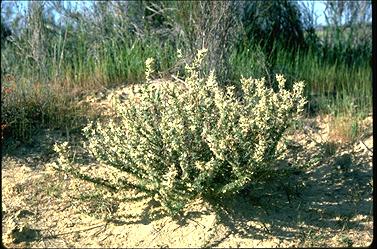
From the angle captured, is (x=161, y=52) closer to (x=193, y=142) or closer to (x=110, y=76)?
(x=110, y=76)

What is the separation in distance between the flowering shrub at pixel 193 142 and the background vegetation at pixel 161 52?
1471mm

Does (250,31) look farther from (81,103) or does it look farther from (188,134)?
(188,134)

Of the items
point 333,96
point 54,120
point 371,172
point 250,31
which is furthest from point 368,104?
point 54,120

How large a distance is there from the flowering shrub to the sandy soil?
0.52 feet

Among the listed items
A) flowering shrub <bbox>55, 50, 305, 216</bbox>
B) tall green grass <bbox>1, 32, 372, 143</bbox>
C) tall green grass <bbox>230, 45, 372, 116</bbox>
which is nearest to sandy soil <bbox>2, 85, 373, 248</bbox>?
flowering shrub <bbox>55, 50, 305, 216</bbox>

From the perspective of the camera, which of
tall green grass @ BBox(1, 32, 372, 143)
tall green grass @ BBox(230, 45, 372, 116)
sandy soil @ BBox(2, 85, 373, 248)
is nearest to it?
sandy soil @ BBox(2, 85, 373, 248)

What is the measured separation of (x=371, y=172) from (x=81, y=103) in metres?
2.80

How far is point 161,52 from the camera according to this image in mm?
6566

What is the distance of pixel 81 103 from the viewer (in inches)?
226

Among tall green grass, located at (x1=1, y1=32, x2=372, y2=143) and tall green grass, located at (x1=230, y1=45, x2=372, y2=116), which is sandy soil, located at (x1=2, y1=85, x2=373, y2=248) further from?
tall green grass, located at (x1=230, y1=45, x2=372, y2=116)

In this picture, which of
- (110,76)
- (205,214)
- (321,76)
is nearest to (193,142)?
(205,214)

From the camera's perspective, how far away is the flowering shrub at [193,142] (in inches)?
143

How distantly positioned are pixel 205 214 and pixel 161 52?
3.20 meters

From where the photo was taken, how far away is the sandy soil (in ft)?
11.7
